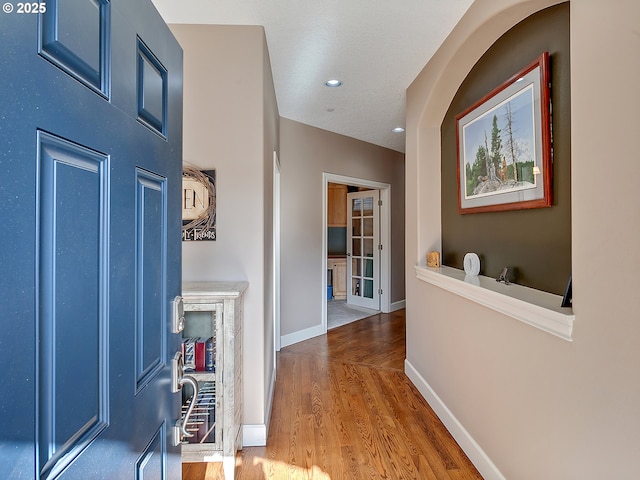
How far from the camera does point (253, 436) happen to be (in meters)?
2.15

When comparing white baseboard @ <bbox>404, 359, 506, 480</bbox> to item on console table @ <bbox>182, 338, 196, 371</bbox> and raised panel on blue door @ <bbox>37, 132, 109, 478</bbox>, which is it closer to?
item on console table @ <bbox>182, 338, 196, 371</bbox>

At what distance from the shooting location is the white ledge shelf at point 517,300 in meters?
1.28

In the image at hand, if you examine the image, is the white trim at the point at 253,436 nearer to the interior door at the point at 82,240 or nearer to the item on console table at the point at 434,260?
the interior door at the point at 82,240

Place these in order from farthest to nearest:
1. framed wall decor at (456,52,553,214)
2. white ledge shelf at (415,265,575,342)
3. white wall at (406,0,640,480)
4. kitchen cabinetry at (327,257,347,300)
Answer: kitchen cabinetry at (327,257,347,300) → framed wall decor at (456,52,553,214) → white ledge shelf at (415,265,575,342) → white wall at (406,0,640,480)

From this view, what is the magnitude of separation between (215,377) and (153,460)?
1097mm

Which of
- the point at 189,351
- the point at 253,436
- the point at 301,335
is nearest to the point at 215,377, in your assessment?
the point at 189,351

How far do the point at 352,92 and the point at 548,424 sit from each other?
284cm

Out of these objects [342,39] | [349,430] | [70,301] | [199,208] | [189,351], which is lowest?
[349,430]

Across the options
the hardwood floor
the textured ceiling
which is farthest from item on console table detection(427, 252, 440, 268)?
the textured ceiling

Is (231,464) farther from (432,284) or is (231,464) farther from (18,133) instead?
(18,133)

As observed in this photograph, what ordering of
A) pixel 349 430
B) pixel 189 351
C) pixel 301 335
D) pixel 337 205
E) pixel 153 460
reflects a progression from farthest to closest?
pixel 337 205, pixel 301 335, pixel 349 430, pixel 189 351, pixel 153 460

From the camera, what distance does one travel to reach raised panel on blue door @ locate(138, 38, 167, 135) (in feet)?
2.48

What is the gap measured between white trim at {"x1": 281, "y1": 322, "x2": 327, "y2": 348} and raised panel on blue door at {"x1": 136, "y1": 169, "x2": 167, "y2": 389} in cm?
325

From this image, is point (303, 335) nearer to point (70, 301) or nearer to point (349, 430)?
point (349, 430)
